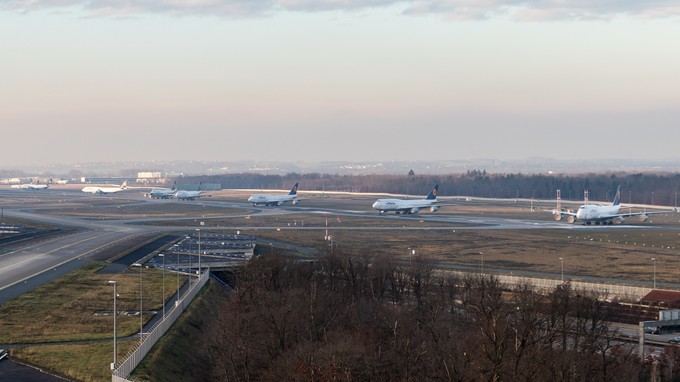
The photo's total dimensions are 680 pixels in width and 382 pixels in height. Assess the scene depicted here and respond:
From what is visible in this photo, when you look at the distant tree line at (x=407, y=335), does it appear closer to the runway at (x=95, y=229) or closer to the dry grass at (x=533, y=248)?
the dry grass at (x=533, y=248)

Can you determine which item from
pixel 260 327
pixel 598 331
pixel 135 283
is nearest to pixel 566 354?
pixel 598 331

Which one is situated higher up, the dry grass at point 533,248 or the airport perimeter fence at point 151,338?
the airport perimeter fence at point 151,338

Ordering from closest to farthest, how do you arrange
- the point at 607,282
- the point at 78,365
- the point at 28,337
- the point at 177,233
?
the point at 78,365, the point at 28,337, the point at 607,282, the point at 177,233

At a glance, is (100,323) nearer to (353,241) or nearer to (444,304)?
(444,304)

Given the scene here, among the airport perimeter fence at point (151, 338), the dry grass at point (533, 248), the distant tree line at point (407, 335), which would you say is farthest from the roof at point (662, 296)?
the airport perimeter fence at point (151, 338)

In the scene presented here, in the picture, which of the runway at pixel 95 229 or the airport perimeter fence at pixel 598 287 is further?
the runway at pixel 95 229

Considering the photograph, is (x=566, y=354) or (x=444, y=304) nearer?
(x=566, y=354)
